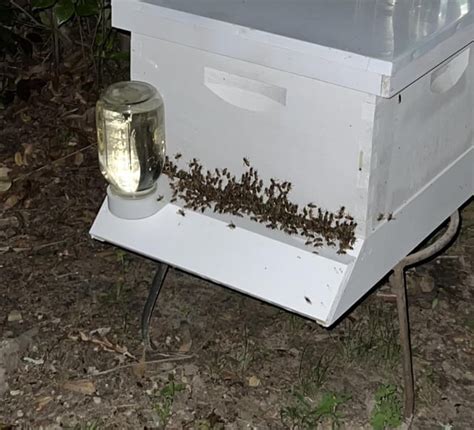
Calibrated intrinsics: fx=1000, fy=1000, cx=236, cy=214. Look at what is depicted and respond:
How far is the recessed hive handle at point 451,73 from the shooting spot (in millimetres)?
1696

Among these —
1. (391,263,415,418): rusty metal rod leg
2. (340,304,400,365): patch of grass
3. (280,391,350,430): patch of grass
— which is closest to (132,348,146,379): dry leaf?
(280,391,350,430): patch of grass

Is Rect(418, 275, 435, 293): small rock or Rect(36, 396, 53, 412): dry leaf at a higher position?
Rect(418, 275, 435, 293): small rock

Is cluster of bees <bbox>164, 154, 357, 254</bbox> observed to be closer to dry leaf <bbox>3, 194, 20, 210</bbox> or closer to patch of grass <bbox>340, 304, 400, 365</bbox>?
patch of grass <bbox>340, 304, 400, 365</bbox>

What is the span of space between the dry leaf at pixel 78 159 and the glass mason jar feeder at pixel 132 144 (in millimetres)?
1054

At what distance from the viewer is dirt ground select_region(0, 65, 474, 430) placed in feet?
6.36

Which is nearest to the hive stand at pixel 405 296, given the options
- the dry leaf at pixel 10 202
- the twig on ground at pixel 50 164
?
the dry leaf at pixel 10 202

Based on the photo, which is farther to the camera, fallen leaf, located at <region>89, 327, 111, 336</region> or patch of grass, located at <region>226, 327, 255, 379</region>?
fallen leaf, located at <region>89, 327, 111, 336</region>

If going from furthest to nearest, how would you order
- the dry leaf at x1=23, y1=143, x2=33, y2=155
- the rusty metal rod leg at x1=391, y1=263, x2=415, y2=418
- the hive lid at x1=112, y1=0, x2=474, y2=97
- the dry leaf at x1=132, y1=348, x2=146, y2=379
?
the dry leaf at x1=23, y1=143, x2=33, y2=155
the dry leaf at x1=132, y1=348, x2=146, y2=379
the rusty metal rod leg at x1=391, y1=263, x2=415, y2=418
the hive lid at x1=112, y1=0, x2=474, y2=97

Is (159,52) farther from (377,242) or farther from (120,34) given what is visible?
(120,34)

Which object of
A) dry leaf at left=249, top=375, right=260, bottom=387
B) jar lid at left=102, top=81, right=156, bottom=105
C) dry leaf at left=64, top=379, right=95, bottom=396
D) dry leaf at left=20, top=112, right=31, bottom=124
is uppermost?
jar lid at left=102, top=81, right=156, bottom=105

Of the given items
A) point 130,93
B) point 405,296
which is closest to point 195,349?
point 405,296

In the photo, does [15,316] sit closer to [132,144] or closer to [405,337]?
[132,144]

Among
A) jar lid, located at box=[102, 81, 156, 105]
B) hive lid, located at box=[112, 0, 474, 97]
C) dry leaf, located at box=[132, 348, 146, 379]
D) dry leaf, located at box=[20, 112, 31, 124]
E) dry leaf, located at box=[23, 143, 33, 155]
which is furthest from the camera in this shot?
dry leaf, located at box=[20, 112, 31, 124]

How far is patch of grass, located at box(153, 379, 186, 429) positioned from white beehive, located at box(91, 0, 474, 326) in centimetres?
35
